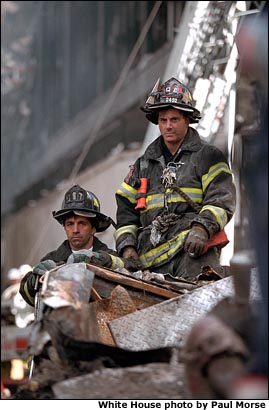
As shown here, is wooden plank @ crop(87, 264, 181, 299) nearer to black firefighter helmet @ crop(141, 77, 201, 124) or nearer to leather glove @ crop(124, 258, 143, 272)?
leather glove @ crop(124, 258, 143, 272)

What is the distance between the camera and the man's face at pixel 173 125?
32.0ft

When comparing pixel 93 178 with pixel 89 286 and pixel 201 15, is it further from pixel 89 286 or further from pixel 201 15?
pixel 89 286

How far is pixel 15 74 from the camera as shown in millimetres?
36625

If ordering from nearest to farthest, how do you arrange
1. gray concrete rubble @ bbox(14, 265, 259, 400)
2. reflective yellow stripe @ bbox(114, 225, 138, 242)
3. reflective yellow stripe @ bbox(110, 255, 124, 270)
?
1. gray concrete rubble @ bbox(14, 265, 259, 400)
2. reflective yellow stripe @ bbox(110, 255, 124, 270)
3. reflective yellow stripe @ bbox(114, 225, 138, 242)

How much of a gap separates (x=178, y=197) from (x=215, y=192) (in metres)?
0.25

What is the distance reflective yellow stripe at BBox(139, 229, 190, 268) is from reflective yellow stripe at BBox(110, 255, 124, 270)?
12.4 inches

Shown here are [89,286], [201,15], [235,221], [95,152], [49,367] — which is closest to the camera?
[49,367]

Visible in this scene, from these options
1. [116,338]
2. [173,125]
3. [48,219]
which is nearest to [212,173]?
[173,125]

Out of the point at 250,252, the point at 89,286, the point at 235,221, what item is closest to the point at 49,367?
the point at 89,286

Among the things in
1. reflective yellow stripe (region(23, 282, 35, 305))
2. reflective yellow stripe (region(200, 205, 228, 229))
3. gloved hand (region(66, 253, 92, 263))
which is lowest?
reflective yellow stripe (region(23, 282, 35, 305))

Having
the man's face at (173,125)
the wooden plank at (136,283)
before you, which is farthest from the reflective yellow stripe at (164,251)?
the wooden plank at (136,283)

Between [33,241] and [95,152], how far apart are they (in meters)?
2.74

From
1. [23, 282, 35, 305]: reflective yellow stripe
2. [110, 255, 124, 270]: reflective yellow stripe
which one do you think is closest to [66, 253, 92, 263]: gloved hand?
[110, 255, 124, 270]: reflective yellow stripe

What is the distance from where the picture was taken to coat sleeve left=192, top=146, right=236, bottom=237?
9.48 meters
